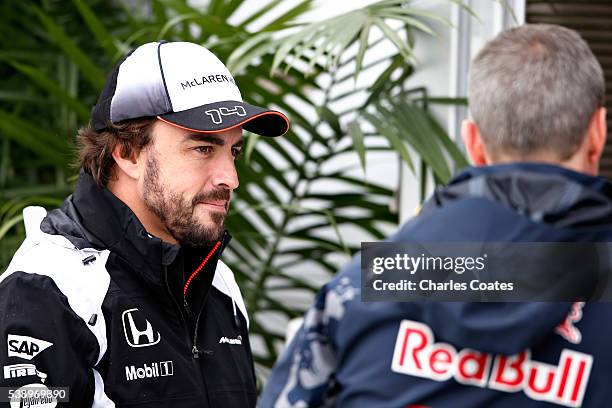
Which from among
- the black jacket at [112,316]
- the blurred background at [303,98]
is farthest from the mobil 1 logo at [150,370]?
the blurred background at [303,98]

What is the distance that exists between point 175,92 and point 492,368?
877mm

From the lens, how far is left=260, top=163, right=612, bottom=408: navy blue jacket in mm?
1219

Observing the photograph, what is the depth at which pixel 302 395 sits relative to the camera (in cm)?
130

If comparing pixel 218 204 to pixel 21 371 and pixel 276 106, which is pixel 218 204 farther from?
pixel 276 106

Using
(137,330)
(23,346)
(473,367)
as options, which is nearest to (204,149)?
(137,330)

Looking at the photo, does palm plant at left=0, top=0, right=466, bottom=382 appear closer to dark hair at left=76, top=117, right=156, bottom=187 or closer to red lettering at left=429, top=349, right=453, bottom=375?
dark hair at left=76, top=117, right=156, bottom=187

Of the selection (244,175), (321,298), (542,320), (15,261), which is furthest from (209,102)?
(244,175)

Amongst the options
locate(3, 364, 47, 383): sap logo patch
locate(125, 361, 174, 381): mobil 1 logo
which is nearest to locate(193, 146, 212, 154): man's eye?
locate(125, 361, 174, 381): mobil 1 logo

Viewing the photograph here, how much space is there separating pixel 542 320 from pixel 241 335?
94 cm

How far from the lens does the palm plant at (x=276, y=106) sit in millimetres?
2709

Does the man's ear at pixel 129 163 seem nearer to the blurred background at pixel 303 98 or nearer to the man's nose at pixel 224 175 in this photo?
the man's nose at pixel 224 175

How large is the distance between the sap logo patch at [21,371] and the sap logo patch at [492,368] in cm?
65

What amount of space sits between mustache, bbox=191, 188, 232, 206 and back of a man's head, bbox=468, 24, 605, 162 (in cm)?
75

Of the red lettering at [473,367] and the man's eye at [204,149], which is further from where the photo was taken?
the man's eye at [204,149]
